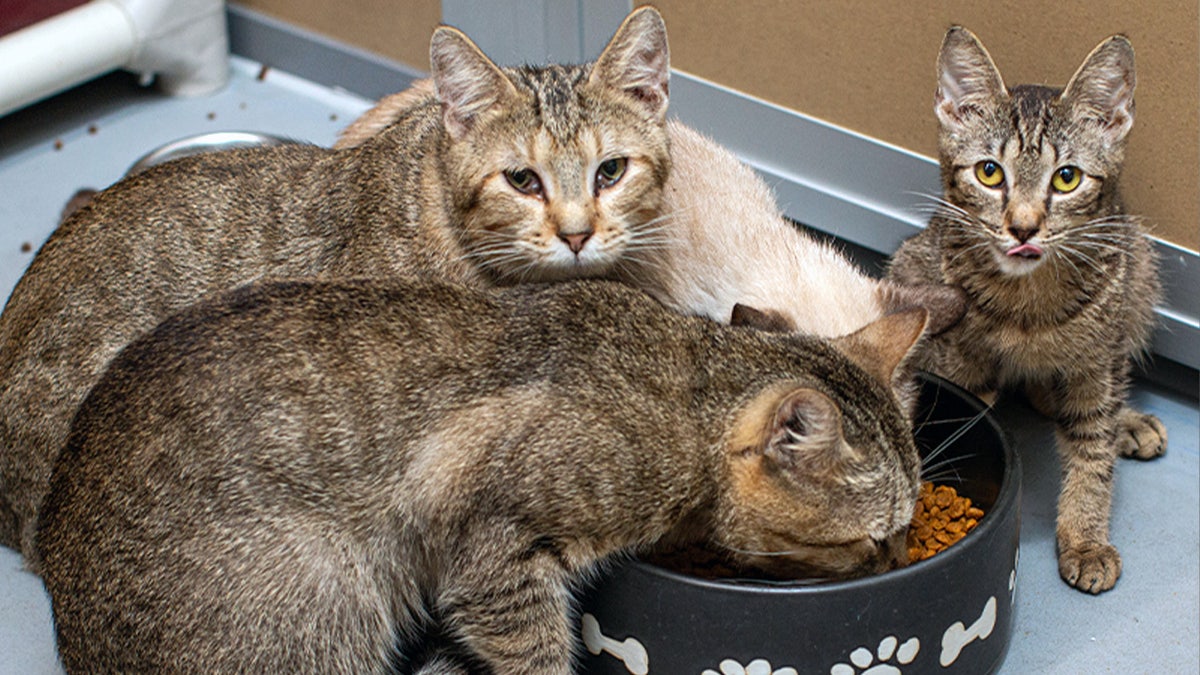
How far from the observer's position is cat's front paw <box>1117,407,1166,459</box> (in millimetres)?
3109

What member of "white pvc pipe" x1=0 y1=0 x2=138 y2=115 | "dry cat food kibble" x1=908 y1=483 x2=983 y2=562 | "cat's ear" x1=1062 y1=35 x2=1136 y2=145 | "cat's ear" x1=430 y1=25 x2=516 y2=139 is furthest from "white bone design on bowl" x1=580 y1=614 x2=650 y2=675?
"white pvc pipe" x1=0 y1=0 x2=138 y2=115

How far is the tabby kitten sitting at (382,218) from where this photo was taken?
100 inches

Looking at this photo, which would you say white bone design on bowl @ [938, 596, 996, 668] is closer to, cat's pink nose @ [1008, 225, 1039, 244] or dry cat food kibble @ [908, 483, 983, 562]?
dry cat food kibble @ [908, 483, 983, 562]

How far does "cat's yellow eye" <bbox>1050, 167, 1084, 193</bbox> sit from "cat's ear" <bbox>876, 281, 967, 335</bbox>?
11.0 inches

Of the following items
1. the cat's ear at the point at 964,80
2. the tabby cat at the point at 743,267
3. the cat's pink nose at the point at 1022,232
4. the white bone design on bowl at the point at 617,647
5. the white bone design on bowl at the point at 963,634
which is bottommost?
the white bone design on bowl at the point at 617,647

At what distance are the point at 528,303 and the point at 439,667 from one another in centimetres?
67

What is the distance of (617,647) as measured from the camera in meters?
2.38

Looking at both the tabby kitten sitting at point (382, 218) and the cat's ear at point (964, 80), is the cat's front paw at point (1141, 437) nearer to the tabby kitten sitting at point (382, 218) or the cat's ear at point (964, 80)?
the cat's ear at point (964, 80)

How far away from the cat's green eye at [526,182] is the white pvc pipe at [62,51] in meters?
2.26

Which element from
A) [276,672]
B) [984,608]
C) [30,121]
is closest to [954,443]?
[984,608]

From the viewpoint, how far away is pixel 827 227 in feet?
11.8

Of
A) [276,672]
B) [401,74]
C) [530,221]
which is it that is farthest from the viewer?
[401,74]

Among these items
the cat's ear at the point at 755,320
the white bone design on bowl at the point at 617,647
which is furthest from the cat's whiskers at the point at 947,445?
the white bone design on bowl at the point at 617,647

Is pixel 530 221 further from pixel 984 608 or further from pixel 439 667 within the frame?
pixel 984 608
